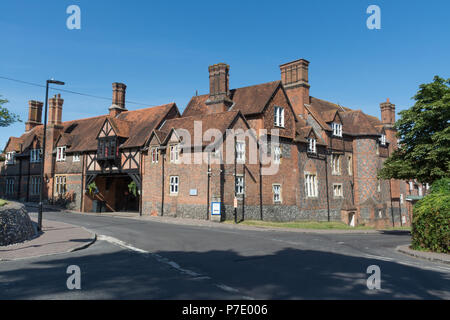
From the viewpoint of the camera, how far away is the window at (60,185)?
121 feet

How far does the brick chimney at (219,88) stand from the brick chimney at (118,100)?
44.2ft

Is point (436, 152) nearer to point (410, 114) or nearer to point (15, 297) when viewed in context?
point (410, 114)

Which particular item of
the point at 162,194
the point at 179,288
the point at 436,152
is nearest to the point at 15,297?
the point at 179,288

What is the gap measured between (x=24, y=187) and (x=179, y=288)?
1662 inches

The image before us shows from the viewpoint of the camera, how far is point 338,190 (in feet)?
119

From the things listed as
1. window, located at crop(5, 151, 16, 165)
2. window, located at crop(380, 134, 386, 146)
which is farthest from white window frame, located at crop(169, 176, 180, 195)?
window, located at crop(5, 151, 16, 165)

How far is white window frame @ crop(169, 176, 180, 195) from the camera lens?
2800 cm

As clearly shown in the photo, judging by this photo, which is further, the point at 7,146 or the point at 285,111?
the point at 7,146

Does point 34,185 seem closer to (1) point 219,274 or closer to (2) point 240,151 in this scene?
(2) point 240,151

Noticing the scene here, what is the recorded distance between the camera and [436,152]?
18859 mm

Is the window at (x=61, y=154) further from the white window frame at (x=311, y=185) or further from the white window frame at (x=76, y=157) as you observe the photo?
the white window frame at (x=311, y=185)

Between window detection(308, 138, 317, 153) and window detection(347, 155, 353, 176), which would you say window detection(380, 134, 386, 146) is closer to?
window detection(347, 155, 353, 176)

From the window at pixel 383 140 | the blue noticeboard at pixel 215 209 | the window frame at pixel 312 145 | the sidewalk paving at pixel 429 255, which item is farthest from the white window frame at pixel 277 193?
the window at pixel 383 140

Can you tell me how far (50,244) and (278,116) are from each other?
21.7 meters
